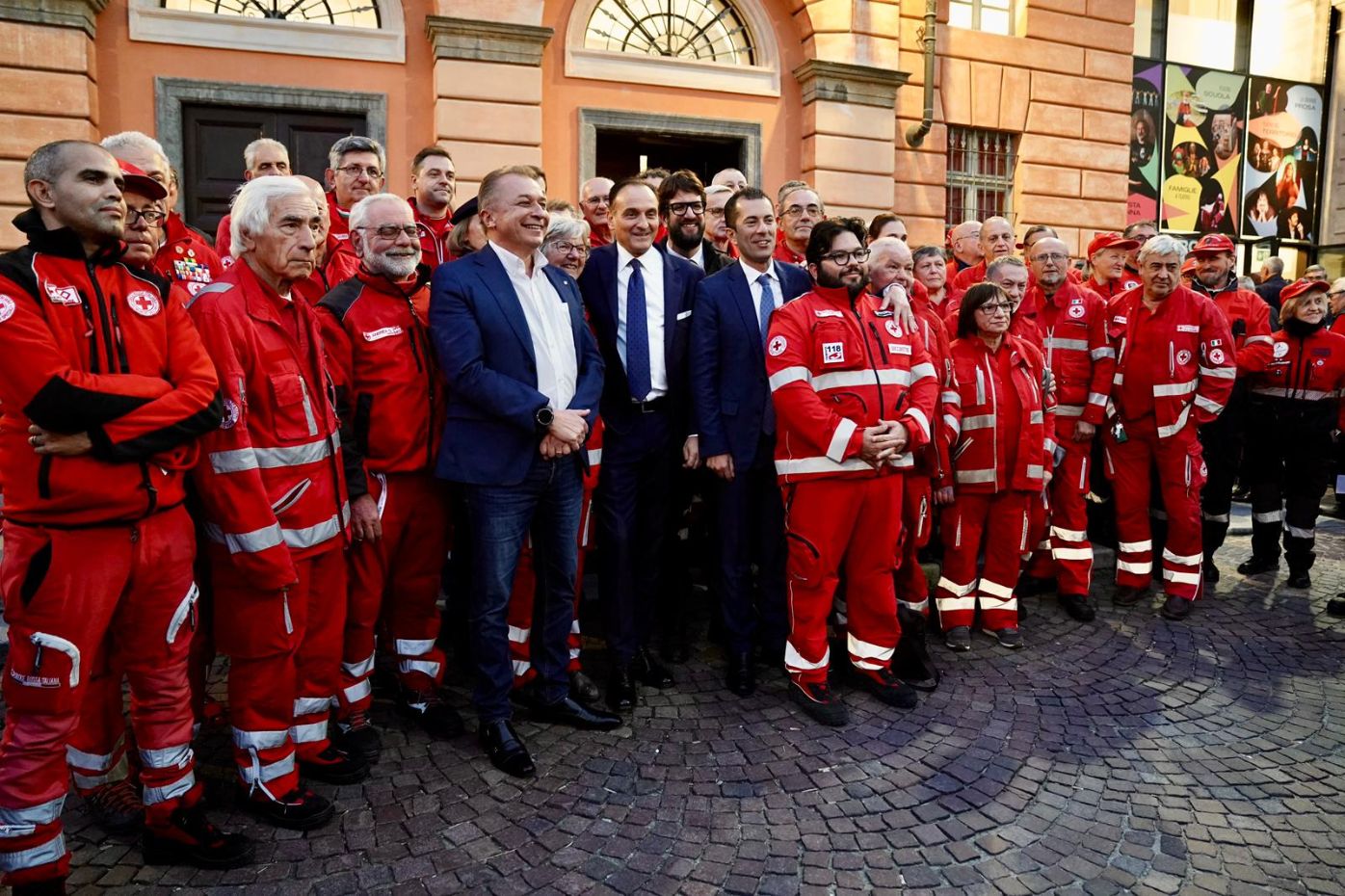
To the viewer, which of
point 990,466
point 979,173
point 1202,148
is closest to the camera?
point 990,466

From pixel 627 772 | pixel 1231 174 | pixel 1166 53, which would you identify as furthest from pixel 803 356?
pixel 1231 174

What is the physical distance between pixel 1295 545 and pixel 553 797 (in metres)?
6.02

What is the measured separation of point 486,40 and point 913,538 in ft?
26.9

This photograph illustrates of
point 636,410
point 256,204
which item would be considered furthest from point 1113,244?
point 256,204

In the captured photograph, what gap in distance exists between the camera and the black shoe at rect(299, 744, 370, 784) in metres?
3.54

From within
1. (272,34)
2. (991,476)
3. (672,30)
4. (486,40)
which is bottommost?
(991,476)

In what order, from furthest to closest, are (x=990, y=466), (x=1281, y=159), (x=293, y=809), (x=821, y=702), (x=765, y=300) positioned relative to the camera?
1. (x=1281, y=159)
2. (x=990, y=466)
3. (x=765, y=300)
4. (x=821, y=702)
5. (x=293, y=809)

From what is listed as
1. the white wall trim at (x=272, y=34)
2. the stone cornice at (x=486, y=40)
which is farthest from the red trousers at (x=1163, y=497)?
the white wall trim at (x=272, y=34)

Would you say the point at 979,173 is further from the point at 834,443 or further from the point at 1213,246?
the point at 834,443

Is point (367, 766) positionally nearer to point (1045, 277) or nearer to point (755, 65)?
point (1045, 277)

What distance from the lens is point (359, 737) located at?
382cm

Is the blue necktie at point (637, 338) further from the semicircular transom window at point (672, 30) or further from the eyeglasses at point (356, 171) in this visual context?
the semicircular transom window at point (672, 30)

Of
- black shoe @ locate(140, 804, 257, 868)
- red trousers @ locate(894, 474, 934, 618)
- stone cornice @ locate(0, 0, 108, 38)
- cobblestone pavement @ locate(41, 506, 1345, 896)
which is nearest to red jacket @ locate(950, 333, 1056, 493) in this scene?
red trousers @ locate(894, 474, 934, 618)

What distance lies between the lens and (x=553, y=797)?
3.46 m
